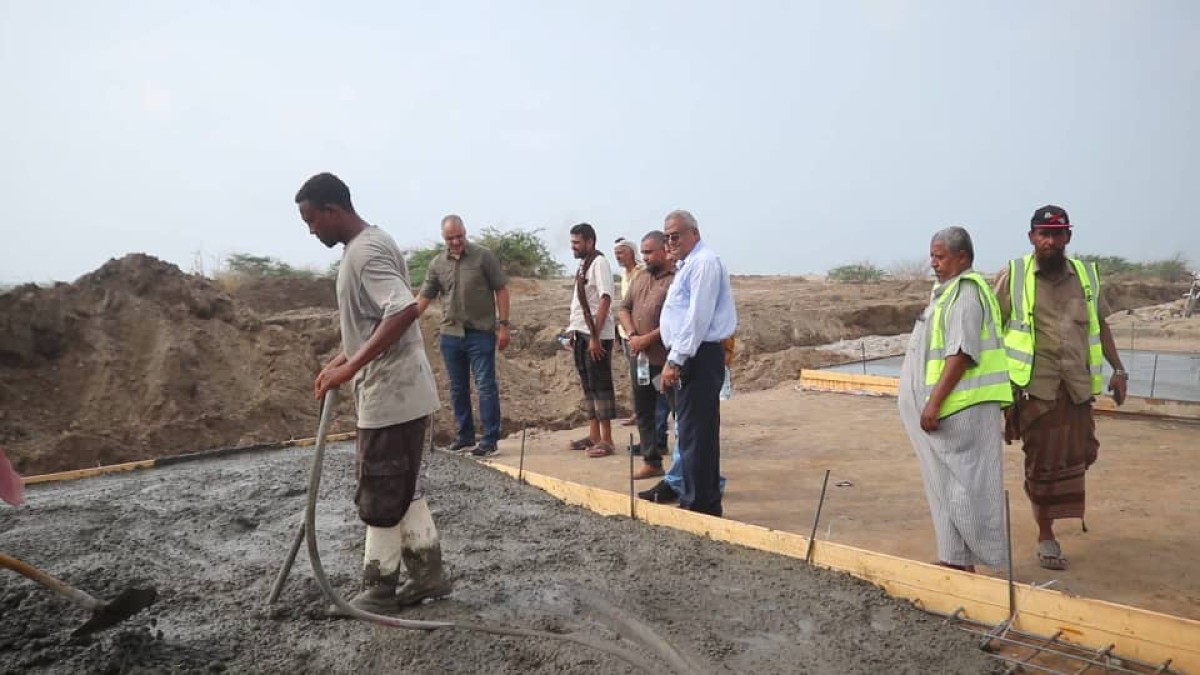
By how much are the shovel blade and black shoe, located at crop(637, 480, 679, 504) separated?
265 cm

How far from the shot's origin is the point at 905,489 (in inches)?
194

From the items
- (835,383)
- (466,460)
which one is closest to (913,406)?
(466,460)

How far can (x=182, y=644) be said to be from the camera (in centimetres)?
277

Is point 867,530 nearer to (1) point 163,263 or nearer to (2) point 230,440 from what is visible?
(2) point 230,440

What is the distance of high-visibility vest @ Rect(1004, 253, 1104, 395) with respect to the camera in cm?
359

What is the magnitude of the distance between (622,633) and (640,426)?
8.65ft

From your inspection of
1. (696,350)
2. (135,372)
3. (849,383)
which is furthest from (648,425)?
(135,372)

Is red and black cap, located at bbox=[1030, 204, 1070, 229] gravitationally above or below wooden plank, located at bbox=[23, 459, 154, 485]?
above

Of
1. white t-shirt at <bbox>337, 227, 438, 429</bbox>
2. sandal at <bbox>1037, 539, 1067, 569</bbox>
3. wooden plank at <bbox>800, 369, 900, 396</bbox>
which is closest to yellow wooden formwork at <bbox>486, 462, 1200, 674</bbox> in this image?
sandal at <bbox>1037, 539, 1067, 569</bbox>

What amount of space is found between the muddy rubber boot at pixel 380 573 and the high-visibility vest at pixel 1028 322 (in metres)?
2.75

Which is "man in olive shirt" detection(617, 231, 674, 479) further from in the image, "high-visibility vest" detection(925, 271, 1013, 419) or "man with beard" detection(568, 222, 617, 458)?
"high-visibility vest" detection(925, 271, 1013, 419)

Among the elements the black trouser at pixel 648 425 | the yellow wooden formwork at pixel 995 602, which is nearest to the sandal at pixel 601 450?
the black trouser at pixel 648 425

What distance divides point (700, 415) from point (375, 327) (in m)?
1.75

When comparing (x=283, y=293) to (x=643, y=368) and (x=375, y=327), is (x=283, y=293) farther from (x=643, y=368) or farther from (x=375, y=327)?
(x=375, y=327)
